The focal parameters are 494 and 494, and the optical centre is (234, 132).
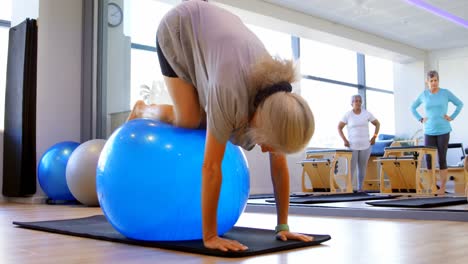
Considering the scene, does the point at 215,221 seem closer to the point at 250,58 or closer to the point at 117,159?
the point at 117,159

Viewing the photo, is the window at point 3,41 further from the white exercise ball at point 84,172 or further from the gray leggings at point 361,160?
the gray leggings at point 361,160

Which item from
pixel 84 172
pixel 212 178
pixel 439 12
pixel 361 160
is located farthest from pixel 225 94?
pixel 439 12

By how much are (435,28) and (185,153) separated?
757cm

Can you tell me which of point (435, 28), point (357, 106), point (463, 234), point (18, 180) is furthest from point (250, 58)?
point (435, 28)

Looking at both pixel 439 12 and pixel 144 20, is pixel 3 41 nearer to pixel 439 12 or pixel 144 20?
pixel 144 20

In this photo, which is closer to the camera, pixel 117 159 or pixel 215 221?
pixel 215 221

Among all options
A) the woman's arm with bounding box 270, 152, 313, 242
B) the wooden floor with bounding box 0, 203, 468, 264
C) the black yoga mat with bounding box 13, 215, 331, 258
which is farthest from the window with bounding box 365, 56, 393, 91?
the woman's arm with bounding box 270, 152, 313, 242

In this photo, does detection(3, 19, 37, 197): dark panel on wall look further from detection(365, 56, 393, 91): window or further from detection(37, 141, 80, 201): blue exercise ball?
detection(365, 56, 393, 91): window

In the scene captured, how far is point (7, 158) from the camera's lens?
18.9 feet

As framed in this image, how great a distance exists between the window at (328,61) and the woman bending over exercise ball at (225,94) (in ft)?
21.6

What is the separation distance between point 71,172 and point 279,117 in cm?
351

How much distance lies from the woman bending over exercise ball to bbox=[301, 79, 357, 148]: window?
21.7ft

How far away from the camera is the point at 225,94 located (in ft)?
5.84

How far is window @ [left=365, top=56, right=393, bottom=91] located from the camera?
10711mm
